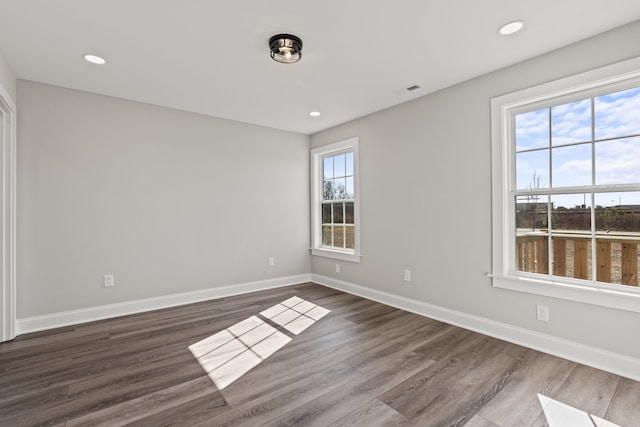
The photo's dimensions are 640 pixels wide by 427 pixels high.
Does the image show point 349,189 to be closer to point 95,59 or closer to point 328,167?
point 328,167

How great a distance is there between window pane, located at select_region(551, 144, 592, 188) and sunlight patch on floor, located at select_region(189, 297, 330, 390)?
265cm

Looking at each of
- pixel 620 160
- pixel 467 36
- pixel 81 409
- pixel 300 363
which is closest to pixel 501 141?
pixel 620 160

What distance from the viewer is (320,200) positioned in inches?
208

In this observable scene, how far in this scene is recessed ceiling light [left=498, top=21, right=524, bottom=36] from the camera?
223 cm

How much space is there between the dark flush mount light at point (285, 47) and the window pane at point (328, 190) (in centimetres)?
268

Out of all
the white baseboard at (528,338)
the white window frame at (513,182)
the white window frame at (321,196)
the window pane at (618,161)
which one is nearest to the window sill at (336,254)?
the white window frame at (321,196)

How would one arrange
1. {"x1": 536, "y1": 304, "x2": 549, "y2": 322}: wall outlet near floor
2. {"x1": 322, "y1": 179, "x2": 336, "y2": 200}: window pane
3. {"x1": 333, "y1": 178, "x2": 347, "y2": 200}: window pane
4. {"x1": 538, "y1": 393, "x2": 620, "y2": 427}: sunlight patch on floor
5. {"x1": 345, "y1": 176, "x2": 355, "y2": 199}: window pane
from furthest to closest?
{"x1": 322, "y1": 179, "x2": 336, "y2": 200}: window pane, {"x1": 333, "y1": 178, "x2": 347, "y2": 200}: window pane, {"x1": 345, "y1": 176, "x2": 355, "y2": 199}: window pane, {"x1": 536, "y1": 304, "x2": 549, "y2": 322}: wall outlet near floor, {"x1": 538, "y1": 393, "x2": 620, "y2": 427}: sunlight patch on floor

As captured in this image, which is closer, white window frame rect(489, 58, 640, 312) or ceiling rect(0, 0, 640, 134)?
ceiling rect(0, 0, 640, 134)

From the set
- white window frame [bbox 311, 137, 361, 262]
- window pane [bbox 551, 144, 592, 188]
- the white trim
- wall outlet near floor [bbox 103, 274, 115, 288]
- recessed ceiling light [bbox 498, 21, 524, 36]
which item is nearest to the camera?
recessed ceiling light [bbox 498, 21, 524, 36]

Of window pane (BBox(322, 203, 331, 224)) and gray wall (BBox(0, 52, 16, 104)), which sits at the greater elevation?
gray wall (BBox(0, 52, 16, 104))

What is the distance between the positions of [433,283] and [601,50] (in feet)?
8.07

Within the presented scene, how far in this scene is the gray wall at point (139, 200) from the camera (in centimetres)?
321

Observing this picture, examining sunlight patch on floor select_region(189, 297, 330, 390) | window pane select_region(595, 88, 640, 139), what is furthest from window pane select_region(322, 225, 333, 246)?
window pane select_region(595, 88, 640, 139)

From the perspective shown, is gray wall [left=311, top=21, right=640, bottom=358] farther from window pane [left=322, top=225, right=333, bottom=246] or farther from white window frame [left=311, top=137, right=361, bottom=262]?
window pane [left=322, top=225, right=333, bottom=246]
